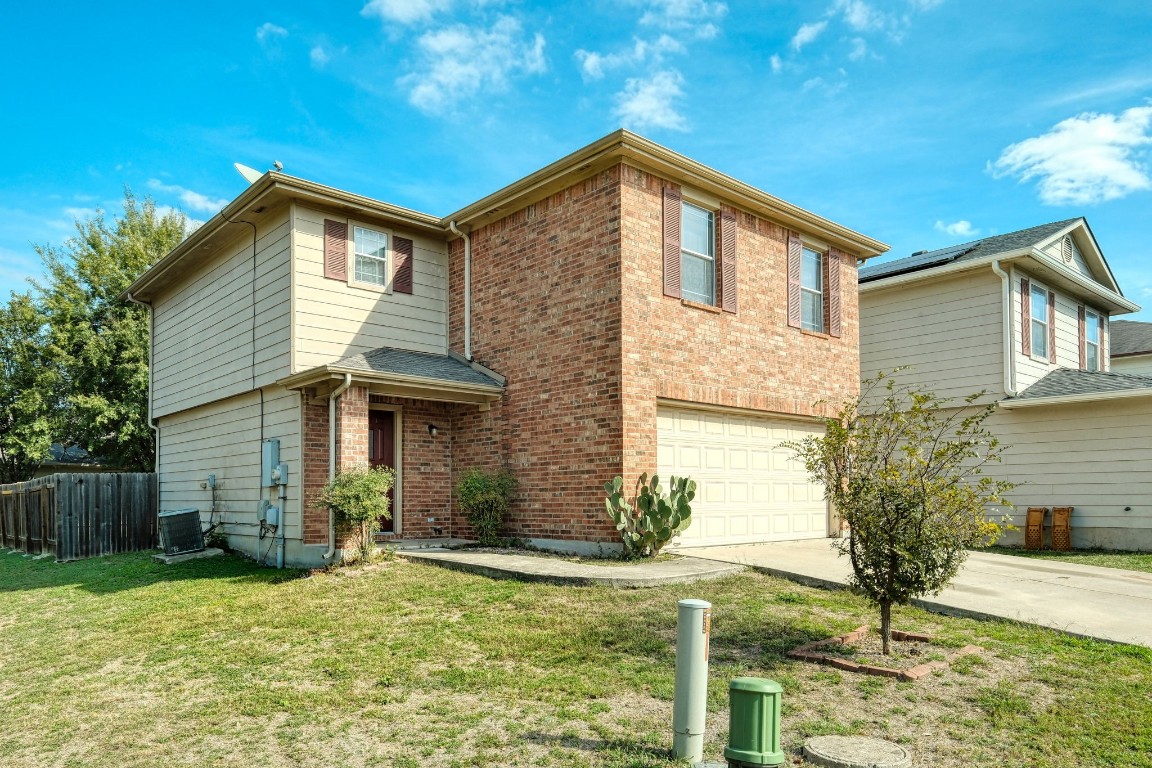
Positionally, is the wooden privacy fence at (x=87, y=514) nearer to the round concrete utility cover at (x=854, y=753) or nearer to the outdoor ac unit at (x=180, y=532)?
the outdoor ac unit at (x=180, y=532)

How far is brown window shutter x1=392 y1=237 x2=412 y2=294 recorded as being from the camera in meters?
13.4

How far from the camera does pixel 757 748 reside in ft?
14.1

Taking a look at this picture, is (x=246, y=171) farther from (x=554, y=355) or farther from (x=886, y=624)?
(x=886, y=624)

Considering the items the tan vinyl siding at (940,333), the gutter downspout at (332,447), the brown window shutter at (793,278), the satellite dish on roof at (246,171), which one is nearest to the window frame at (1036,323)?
the tan vinyl siding at (940,333)

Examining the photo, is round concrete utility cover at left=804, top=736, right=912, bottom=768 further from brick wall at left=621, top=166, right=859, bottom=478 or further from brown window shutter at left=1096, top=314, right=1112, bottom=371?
brown window shutter at left=1096, top=314, right=1112, bottom=371

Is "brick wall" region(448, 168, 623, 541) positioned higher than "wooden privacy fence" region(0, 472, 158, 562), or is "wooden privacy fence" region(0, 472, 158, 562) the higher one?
"brick wall" region(448, 168, 623, 541)

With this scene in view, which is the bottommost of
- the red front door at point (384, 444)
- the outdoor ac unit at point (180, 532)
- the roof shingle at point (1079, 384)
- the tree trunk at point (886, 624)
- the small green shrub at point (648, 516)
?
the outdoor ac unit at point (180, 532)

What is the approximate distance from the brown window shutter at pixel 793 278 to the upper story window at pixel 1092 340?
1018 cm

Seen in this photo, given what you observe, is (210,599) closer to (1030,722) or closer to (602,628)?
(602,628)

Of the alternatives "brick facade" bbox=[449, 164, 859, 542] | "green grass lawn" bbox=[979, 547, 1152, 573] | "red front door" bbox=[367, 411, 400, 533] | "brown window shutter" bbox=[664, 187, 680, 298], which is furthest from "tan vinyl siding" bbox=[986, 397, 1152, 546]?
"red front door" bbox=[367, 411, 400, 533]

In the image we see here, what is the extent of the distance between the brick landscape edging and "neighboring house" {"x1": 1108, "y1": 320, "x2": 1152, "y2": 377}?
2313cm

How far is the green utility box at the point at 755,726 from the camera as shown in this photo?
428 cm

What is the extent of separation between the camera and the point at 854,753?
4539 millimetres

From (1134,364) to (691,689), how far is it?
28.4 m
